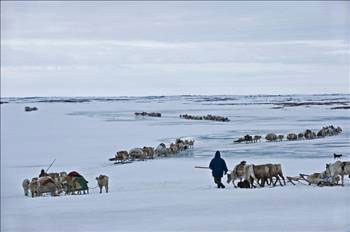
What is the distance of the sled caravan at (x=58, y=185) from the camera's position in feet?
19.9

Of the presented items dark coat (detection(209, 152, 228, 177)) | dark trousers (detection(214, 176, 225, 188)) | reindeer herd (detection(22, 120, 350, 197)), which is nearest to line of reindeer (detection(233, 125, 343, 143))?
reindeer herd (detection(22, 120, 350, 197))

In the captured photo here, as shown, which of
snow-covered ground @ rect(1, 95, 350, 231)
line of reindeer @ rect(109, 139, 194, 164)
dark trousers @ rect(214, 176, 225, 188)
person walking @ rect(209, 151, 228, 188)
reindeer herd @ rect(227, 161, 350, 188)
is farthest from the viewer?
line of reindeer @ rect(109, 139, 194, 164)

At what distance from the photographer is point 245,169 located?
20.6 ft

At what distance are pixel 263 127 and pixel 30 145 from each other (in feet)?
16.8

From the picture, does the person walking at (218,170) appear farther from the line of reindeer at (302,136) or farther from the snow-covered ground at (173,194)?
the line of reindeer at (302,136)

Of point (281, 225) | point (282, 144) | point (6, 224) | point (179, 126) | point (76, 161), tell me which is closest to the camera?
point (281, 225)

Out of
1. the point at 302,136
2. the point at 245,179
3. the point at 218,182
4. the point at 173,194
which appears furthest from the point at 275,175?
the point at 302,136

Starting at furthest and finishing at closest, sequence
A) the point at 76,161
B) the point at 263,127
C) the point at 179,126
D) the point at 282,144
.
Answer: the point at 179,126, the point at 263,127, the point at 282,144, the point at 76,161

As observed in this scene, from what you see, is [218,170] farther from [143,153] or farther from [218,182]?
[143,153]

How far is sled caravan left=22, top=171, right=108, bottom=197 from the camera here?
606 centimetres

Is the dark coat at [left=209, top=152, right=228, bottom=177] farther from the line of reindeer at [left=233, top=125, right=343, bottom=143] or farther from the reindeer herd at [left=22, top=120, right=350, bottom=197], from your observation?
the line of reindeer at [left=233, top=125, right=343, bottom=143]

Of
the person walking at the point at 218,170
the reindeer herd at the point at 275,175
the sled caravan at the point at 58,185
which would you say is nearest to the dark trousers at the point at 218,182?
the person walking at the point at 218,170

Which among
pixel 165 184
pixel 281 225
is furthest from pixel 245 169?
pixel 281 225

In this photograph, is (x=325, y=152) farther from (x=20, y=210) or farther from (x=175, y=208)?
(x=20, y=210)
